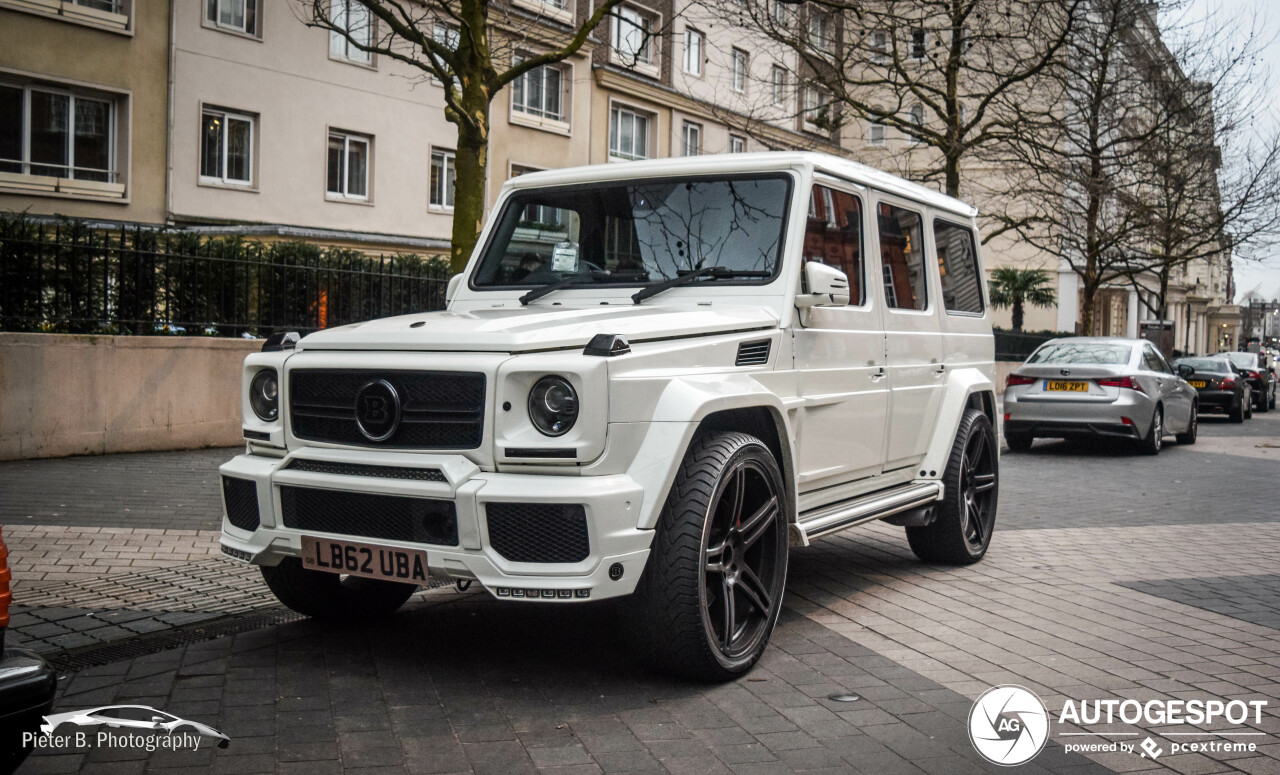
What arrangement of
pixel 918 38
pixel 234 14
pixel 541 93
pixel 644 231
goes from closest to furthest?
pixel 644 231
pixel 918 38
pixel 234 14
pixel 541 93

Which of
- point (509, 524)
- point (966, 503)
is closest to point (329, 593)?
point (509, 524)

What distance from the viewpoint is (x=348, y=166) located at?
85.3ft

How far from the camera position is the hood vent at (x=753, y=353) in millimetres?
4727

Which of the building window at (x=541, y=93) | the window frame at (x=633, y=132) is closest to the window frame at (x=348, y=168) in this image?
the building window at (x=541, y=93)

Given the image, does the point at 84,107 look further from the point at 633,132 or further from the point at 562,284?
the point at 562,284

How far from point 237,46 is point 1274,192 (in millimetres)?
26108

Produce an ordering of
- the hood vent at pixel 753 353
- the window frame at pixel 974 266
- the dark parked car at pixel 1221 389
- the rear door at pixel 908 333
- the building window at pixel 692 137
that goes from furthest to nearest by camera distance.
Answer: the building window at pixel 692 137, the dark parked car at pixel 1221 389, the window frame at pixel 974 266, the rear door at pixel 908 333, the hood vent at pixel 753 353

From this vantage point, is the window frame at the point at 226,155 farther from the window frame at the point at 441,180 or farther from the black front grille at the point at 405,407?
the black front grille at the point at 405,407

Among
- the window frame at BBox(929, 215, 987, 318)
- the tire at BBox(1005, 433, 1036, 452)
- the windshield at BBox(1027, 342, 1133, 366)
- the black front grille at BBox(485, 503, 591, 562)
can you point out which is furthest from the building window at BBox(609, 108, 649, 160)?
the black front grille at BBox(485, 503, 591, 562)

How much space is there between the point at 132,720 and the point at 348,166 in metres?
23.4

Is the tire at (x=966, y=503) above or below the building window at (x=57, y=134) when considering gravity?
below

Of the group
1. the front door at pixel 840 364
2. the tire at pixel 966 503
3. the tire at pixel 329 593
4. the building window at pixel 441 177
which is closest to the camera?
the tire at pixel 329 593

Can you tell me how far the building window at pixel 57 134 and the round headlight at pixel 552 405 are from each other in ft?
67.0

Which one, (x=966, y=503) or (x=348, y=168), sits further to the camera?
(x=348, y=168)
